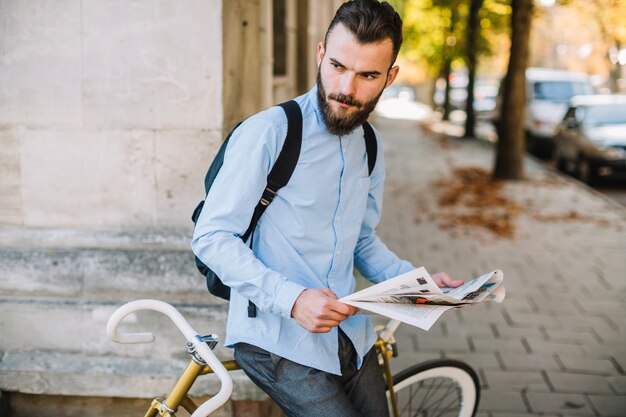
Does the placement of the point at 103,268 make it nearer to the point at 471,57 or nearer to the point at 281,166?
the point at 281,166

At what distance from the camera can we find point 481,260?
7.20 meters

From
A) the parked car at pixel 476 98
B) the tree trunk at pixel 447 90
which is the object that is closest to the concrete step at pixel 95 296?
the tree trunk at pixel 447 90

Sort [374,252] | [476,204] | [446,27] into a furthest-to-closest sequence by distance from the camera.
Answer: [446,27] < [476,204] < [374,252]

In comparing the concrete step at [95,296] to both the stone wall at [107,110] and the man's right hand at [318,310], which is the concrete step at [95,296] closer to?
the stone wall at [107,110]

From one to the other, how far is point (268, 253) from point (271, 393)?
488 millimetres

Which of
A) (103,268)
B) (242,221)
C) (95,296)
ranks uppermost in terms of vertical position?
(242,221)

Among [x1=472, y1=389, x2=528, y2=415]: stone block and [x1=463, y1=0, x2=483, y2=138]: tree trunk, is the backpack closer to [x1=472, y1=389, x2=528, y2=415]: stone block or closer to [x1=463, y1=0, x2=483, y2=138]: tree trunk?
[x1=472, y1=389, x2=528, y2=415]: stone block

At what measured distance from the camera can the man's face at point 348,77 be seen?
6.88 ft

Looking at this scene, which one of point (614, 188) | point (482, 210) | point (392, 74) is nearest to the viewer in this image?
point (392, 74)

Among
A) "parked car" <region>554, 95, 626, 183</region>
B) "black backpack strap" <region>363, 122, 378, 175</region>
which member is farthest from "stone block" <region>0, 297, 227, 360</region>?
"parked car" <region>554, 95, 626, 183</region>

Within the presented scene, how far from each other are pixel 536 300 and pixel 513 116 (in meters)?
7.54

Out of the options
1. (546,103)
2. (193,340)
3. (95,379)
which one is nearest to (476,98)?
(546,103)

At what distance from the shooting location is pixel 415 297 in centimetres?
207

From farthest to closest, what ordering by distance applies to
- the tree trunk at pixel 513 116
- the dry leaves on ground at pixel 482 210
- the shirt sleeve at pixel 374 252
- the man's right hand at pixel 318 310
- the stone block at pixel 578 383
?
the tree trunk at pixel 513 116 < the dry leaves on ground at pixel 482 210 < the stone block at pixel 578 383 < the shirt sleeve at pixel 374 252 < the man's right hand at pixel 318 310
